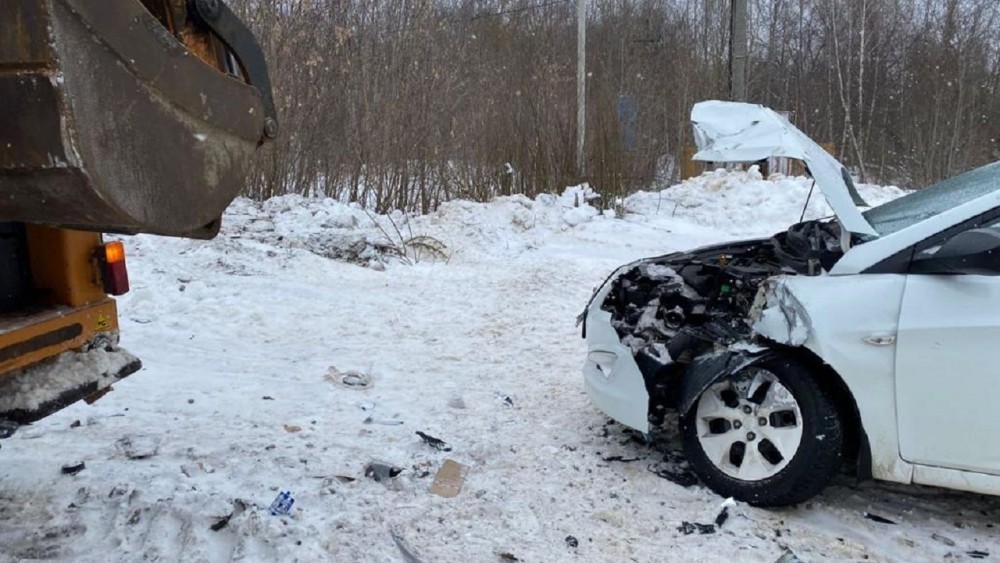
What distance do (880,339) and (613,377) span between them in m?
1.35

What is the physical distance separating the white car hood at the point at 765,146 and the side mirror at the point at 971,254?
0.37m

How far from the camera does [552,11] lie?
20.0m

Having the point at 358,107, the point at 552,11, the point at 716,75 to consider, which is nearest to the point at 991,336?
the point at 358,107

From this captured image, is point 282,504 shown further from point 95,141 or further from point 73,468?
point 95,141

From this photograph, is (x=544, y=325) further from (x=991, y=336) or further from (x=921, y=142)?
(x=921, y=142)

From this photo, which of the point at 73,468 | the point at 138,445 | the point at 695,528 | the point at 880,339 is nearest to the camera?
the point at 880,339

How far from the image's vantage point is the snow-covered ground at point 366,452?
3.36m

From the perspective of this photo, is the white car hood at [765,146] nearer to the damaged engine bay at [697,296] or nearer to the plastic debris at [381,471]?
the damaged engine bay at [697,296]

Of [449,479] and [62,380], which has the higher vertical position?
[62,380]

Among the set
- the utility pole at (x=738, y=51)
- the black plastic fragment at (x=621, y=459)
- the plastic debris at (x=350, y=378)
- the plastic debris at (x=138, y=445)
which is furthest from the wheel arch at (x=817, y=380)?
the utility pole at (x=738, y=51)

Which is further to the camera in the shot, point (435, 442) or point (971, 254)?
point (435, 442)

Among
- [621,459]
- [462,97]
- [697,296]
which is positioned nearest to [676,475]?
[621,459]

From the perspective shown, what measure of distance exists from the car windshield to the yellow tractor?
3019mm

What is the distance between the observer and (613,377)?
4168mm
